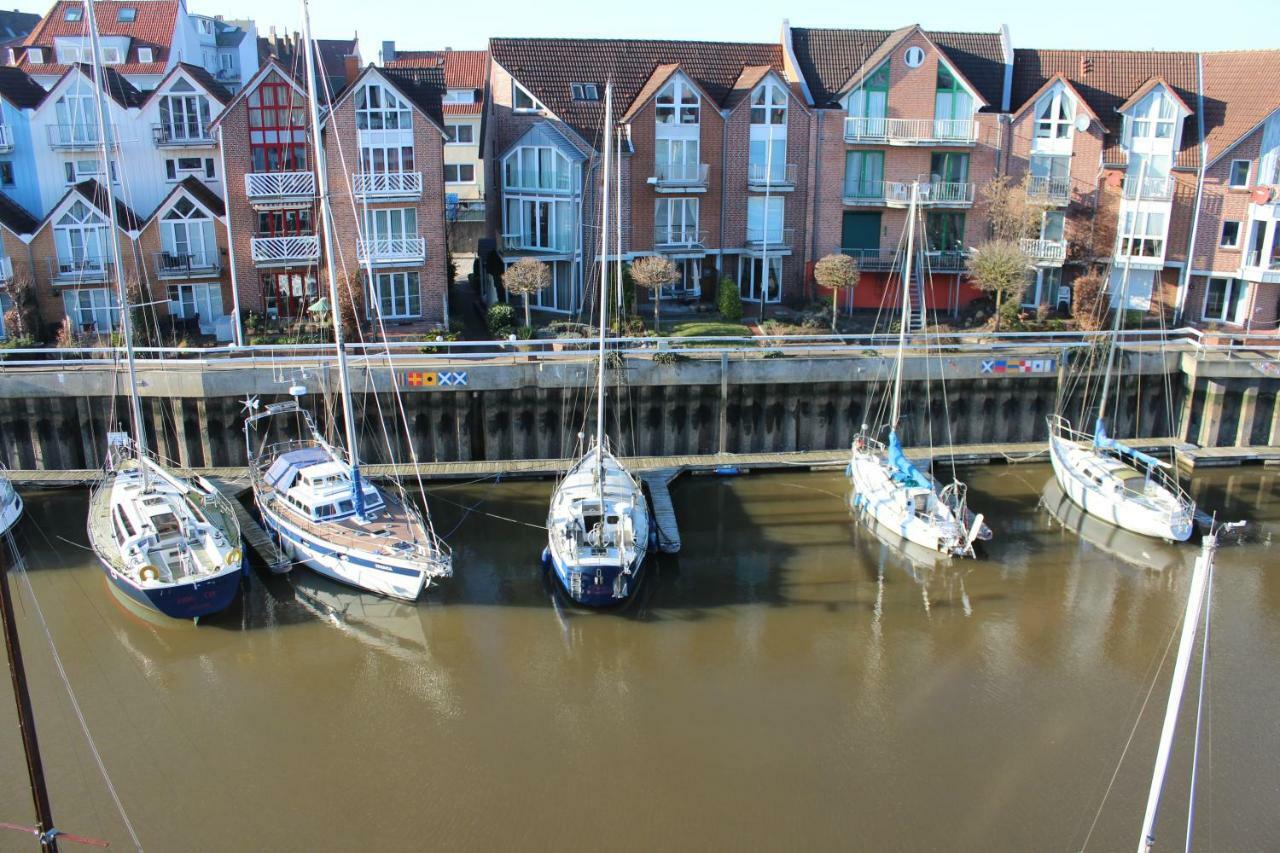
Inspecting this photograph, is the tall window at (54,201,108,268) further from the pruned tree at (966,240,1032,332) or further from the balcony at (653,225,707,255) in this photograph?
the pruned tree at (966,240,1032,332)

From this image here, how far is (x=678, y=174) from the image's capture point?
43.5 meters

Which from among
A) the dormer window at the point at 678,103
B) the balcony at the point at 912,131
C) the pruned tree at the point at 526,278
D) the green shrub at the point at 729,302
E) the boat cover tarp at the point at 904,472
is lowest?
the boat cover tarp at the point at 904,472

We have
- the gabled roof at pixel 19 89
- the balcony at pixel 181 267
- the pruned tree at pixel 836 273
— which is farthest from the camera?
the gabled roof at pixel 19 89

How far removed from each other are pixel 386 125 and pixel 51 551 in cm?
1955

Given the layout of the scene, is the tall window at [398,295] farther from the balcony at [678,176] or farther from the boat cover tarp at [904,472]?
the boat cover tarp at [904,472]

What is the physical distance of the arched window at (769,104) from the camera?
144 ft

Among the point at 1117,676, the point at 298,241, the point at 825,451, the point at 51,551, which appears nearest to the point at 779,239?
the point at 825,451

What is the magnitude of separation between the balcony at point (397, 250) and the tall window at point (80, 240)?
996cm

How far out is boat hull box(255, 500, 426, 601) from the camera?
25.2 m

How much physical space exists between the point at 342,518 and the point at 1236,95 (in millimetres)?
40822

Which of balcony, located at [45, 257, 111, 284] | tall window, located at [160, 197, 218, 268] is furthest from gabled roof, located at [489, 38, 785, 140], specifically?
balcony, located at [45, 257, 111, 284]

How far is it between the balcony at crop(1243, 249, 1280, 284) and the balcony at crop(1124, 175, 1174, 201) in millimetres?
4123

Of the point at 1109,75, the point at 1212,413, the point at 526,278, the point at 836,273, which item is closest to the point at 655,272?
the point at 526,278

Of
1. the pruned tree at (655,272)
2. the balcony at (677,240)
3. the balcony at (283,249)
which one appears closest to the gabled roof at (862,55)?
the balcony at (677,240)
